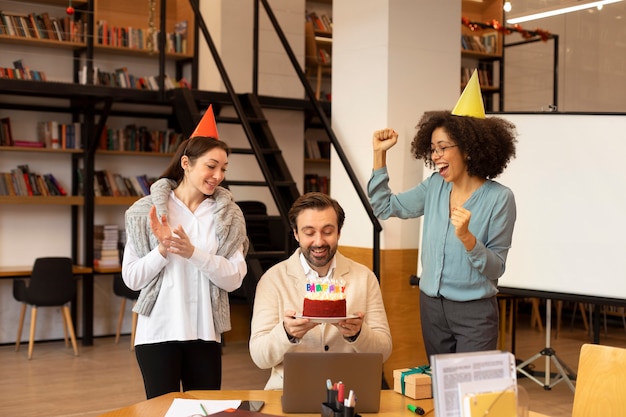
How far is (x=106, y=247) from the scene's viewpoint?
781 cm

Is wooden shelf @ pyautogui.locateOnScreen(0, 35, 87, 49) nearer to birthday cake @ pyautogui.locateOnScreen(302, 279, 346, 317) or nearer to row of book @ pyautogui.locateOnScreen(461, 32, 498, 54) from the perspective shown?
row of book @ pyautogui.locateOnScreen(461, 32, 498, 54)

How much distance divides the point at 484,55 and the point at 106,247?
5.04 metres

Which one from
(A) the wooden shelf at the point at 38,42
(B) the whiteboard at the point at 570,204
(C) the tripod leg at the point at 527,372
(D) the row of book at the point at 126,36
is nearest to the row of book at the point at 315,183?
(D) the row of book at the point at 126,36

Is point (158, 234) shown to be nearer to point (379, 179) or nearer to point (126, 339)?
point (379, 179)

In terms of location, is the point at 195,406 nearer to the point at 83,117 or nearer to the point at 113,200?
the point at 113,200

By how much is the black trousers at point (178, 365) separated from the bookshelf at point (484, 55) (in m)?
6.60

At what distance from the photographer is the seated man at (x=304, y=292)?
2.49m

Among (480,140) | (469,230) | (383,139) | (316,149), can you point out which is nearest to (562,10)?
(316,149)

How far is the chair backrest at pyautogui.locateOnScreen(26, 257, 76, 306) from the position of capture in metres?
6.80

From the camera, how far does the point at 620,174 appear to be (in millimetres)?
4562

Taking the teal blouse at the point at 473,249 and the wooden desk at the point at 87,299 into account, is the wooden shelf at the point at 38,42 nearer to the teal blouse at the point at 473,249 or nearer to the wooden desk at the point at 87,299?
the wooden desk at the point at 87,299

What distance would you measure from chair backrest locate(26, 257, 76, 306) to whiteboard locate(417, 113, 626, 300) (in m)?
3.92

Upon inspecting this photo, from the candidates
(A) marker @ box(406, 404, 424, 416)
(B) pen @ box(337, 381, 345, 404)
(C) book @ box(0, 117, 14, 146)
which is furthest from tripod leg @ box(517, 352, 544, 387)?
(C) book @ box(0, 117, 14, 146)

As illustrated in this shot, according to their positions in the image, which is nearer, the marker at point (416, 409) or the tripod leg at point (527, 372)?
→ the marker at point (416, 409)
